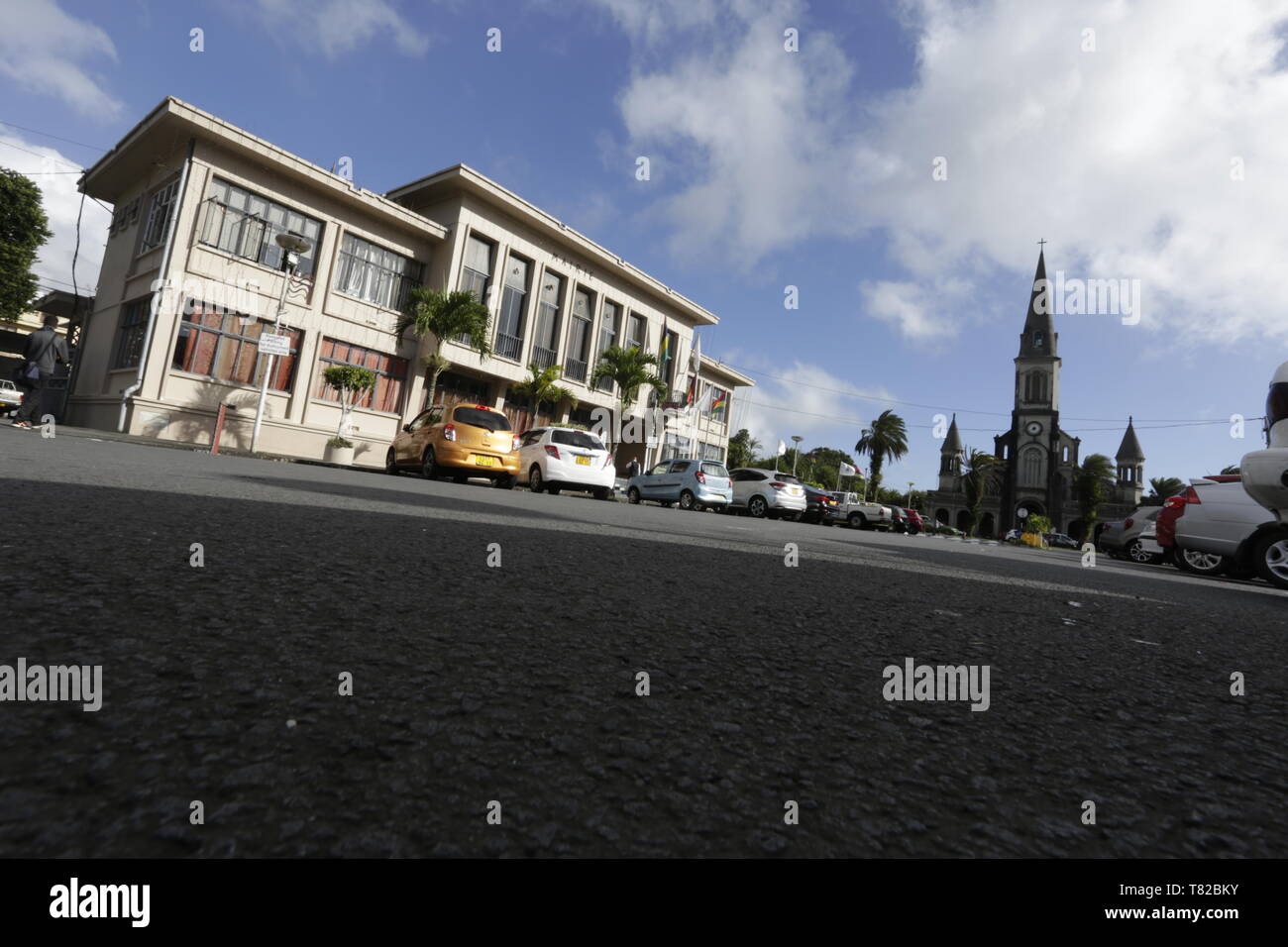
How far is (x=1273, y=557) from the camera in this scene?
7547 mm

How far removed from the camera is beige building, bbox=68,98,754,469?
1812cm

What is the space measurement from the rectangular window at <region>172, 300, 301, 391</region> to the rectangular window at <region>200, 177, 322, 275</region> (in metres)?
1.91

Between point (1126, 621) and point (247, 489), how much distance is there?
612 cm

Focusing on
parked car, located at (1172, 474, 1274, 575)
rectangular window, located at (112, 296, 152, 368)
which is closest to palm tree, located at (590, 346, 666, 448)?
rectangular window, located at (112, 296, 152, 368)

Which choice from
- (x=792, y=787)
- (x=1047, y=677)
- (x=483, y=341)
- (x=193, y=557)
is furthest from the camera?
(x=483, y=341)

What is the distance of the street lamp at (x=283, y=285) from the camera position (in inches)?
689

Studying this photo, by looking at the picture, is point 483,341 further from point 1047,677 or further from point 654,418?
point 1047,677

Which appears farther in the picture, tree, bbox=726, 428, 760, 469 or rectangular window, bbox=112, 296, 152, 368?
tree, bbox=726, 428, 760, 469

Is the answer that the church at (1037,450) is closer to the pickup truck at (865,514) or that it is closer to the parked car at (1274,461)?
the pickup truck at (865,514)

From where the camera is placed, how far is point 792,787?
1.05 m

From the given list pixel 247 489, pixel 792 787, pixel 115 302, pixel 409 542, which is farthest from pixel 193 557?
pixel 115 302

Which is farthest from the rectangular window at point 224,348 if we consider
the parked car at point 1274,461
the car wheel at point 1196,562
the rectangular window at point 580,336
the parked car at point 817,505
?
the car wheel at point 1196,562

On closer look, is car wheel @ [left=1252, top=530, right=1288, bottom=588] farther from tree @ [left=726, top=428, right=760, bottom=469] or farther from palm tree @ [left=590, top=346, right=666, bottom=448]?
tree @ [left=726, top=428, right=760, bottom=469]

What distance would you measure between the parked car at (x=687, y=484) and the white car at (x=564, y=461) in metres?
4.61
